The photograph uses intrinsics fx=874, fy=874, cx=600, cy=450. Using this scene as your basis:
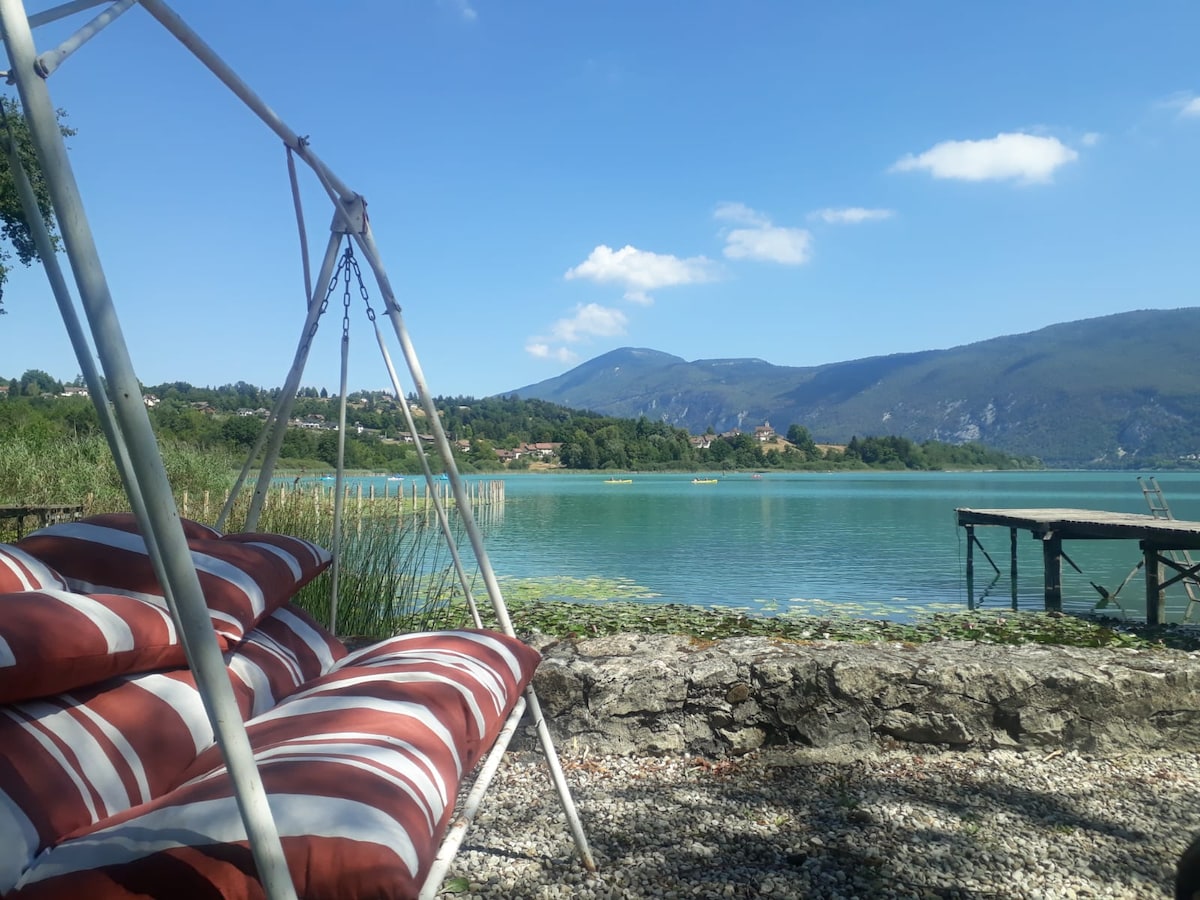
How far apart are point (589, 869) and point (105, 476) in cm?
1056

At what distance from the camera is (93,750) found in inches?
47.0

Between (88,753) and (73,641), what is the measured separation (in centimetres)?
15

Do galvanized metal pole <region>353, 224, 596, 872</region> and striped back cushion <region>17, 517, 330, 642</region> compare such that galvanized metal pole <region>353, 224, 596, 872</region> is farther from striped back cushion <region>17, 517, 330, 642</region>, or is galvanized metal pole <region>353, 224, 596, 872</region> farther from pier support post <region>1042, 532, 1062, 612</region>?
pier support post <region>1042, 532, 1062, 612</region>

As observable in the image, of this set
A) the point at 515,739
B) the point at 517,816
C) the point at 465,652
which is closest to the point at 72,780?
the point at 465,652

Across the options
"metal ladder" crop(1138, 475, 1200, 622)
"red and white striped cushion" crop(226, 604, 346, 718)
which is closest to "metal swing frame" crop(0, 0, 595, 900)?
"red and white striped cushion" crop(226, 604, 346, 718)

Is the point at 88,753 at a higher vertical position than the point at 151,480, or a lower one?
lower

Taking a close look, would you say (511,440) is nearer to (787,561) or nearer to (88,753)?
(787,561)

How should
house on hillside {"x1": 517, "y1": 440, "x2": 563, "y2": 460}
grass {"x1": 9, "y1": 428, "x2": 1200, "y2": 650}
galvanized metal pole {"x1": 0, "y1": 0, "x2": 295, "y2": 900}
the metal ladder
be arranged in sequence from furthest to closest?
1. house on hillside {"x1": 517, "y1": 440, "x2": 563, "y2": 460}
2. the metal ladder
3. grass {"x1": 9, "y1": 428, "x2": 1200, "y2": 650}
4. galvanized metal pole {"x1": 0, "y1": 0, "x2": 295, "y2": 900}

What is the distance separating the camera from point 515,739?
283 centimetres

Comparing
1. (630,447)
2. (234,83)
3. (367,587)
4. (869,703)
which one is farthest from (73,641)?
(630,447)

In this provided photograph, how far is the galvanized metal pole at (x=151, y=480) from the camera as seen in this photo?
78cm

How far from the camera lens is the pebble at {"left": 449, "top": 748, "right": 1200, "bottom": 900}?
6.12 feet

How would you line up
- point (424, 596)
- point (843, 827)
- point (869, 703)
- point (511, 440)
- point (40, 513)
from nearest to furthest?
point (843, 827) → point (869, 703) → point (40, 513) → point (424, 596) → point (511, 440)

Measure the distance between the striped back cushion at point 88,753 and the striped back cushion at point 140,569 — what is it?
0.17m
